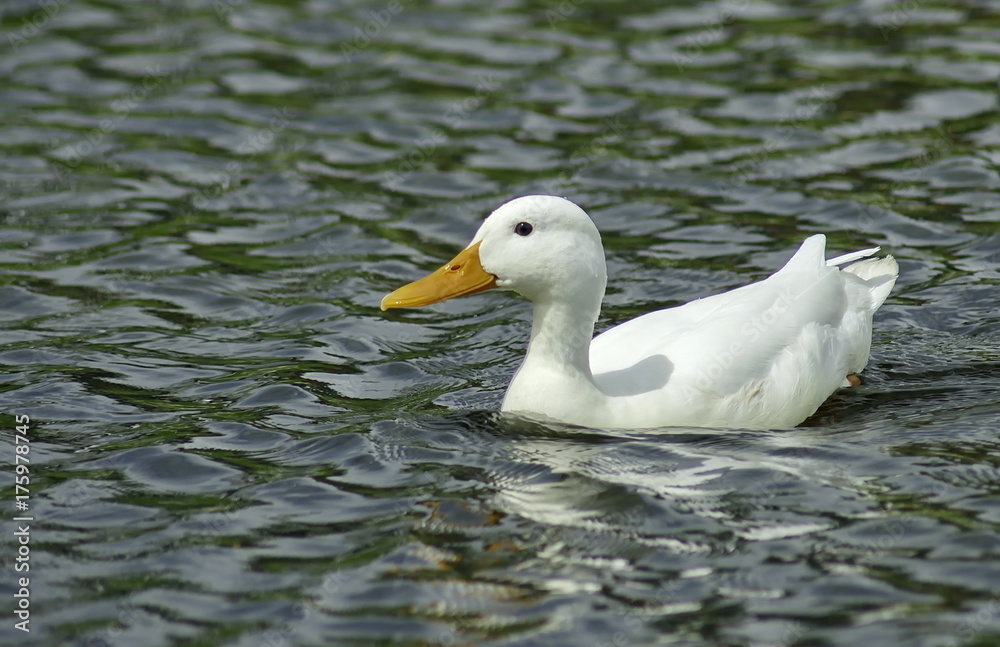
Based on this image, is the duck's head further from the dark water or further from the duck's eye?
the dark water

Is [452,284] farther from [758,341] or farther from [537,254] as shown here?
[758,341]

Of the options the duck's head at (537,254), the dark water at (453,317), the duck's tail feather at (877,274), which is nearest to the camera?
the dark water at (453,317)

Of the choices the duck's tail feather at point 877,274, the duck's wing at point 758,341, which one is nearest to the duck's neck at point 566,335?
the duck's wing at point 758,341

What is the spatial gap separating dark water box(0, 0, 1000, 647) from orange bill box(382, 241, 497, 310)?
691 millimetres

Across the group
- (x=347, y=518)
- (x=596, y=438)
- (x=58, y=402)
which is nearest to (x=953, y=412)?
(x=596, y=438)

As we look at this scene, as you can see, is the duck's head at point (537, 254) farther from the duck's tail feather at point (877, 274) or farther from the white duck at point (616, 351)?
the duck's tail feather at point (877, 274)

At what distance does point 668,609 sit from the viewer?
16.0 ft

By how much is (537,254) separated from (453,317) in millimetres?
2532

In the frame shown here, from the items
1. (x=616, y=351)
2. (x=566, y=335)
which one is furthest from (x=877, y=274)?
(x=566, y=335)

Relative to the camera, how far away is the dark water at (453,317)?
16.7 feet

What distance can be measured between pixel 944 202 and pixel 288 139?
591 cm

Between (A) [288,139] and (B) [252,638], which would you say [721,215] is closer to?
(A) [288,139]

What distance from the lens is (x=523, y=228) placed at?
6.58 m

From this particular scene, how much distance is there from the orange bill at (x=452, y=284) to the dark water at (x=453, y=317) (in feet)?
2.27
